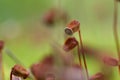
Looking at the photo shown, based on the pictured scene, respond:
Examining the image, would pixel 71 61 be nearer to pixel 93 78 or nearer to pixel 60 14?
pixel 93 78

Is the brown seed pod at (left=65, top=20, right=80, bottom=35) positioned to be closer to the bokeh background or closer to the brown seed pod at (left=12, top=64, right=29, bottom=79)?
the brown seed pod at (left=12, top=64, right=29, bottom=79)

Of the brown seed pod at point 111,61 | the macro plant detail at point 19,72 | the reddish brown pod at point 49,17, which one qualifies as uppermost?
the reddish brown pod at point 49,17

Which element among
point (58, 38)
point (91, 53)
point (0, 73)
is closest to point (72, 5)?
point (58, 38)

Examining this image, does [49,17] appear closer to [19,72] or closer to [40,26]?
[40,26]

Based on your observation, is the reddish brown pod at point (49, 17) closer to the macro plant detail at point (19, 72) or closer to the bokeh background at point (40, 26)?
the bokeh background at point (40, 26)

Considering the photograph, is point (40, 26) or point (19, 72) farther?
point (40, 26)

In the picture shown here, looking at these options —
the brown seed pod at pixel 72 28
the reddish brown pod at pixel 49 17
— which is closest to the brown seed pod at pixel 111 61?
the brown seed pod at pixel 72 28

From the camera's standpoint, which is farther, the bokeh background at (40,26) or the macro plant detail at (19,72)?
the bokeh background at (40,26)

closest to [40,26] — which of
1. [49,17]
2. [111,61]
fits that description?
[49,17]

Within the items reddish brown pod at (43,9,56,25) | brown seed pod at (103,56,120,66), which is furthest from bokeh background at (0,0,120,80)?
brown seed pod at (103,56,120,66)
